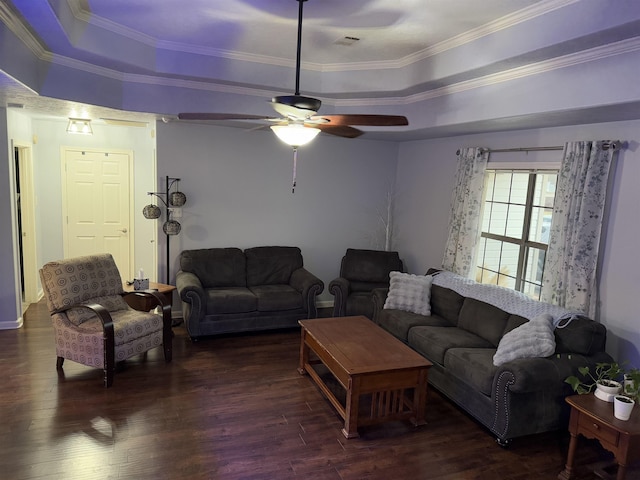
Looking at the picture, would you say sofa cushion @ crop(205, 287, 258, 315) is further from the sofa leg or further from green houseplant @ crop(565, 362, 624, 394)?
green houseplant @ crop(565, 362, 624, 394)

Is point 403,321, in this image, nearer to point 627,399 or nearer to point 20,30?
point 627,399

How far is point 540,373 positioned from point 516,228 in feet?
6.15

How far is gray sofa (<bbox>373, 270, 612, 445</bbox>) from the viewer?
10.1ft

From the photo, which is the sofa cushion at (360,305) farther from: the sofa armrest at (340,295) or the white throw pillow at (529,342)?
the white throw pillow at (529,342)

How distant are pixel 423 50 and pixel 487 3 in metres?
1.13

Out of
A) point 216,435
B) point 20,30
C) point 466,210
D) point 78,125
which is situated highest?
point 20,30

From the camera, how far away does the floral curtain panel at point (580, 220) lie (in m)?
3.55

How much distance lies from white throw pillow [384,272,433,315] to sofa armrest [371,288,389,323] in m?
0.07

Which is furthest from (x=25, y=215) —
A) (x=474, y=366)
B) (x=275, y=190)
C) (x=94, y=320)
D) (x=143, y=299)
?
(x=474, y=366)

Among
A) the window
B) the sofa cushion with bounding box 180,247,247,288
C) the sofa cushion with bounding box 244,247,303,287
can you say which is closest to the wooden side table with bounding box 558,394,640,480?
the window

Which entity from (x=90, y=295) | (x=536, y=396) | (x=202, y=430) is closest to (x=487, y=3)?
(x=536, y=396)

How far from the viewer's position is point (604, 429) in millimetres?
2672

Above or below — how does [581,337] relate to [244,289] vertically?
above

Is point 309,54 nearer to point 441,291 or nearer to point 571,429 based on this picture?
point 441,291
